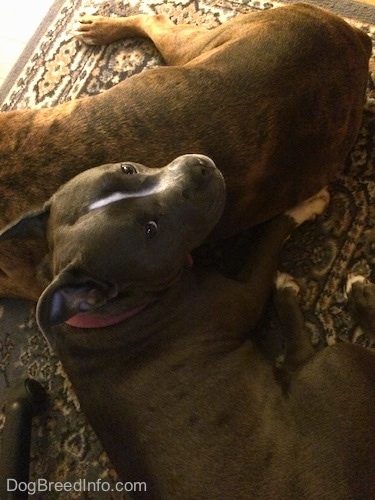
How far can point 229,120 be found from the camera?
6.47 feet

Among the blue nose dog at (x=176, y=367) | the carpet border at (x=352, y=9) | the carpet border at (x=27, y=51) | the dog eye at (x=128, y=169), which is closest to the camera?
the blue nose dog at (x=176, y=367)

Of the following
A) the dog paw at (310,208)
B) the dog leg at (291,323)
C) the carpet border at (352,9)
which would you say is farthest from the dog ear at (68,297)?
the carpet border at (352,9)

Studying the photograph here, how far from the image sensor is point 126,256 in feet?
5.91

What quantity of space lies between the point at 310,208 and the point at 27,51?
1.80 metres

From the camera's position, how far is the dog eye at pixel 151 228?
1834 millimetres

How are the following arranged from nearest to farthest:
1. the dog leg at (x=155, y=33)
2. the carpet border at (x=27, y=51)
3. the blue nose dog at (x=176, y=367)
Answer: the blue nose dog at (x=176, y=367)
the dog leg at (x=155, y=33)
the carpet border at (x=27, y=51)

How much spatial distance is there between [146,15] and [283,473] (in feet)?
7.42

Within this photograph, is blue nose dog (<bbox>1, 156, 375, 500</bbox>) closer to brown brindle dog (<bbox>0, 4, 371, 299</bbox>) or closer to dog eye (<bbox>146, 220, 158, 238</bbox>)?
dog eye (<bbox>146, 220, 158, 238</bbox>)

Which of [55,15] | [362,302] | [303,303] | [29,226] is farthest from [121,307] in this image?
[55,15]

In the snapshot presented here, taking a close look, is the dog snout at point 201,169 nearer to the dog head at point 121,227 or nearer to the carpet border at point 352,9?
the dog head at point 121,227

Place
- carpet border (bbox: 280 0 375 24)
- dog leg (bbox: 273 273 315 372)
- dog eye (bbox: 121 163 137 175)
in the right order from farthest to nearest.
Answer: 1. carpet border (bbox: 280 0 375 24)
2. dog leg (bbox: 273 273 315 372)
3. dog eye (bbox: 121 163 137 175)

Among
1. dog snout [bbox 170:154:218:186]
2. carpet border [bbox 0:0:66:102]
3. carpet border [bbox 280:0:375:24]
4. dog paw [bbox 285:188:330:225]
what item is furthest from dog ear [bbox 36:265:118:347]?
carpet border [bbox 280:0:375:24]

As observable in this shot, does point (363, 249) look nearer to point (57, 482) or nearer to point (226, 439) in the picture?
point (226, 439)

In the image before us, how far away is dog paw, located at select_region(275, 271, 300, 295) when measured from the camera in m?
2.34
